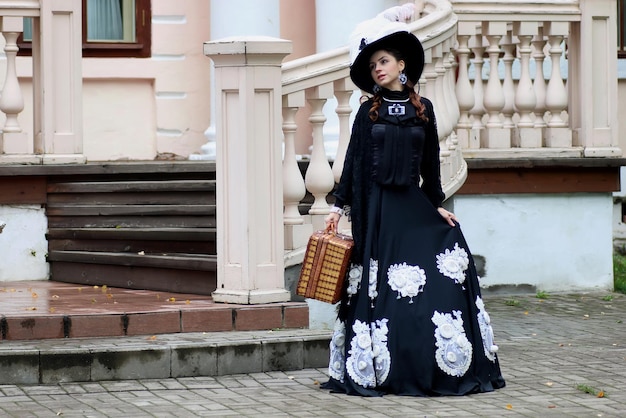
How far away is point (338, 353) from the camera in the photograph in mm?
7246

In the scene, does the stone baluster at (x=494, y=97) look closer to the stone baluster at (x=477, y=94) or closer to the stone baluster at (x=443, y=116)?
the stone baluster at (x=477, y=94)

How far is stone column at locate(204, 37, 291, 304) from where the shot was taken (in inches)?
317

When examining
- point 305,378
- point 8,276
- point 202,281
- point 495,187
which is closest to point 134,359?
point 305,378

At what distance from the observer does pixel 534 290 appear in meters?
11.0

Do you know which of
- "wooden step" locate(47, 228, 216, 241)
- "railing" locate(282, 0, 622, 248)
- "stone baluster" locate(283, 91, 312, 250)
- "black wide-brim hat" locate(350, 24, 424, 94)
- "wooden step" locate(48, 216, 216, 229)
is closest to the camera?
"black wide-brim hat" locate(350, 24, 424, 94)

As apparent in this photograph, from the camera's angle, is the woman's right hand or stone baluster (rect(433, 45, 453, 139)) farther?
stone baluster (rect(433, 45, 453, 139))

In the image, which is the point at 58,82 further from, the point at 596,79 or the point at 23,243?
the point at 596,79

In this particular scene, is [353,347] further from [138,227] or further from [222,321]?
[138,227]

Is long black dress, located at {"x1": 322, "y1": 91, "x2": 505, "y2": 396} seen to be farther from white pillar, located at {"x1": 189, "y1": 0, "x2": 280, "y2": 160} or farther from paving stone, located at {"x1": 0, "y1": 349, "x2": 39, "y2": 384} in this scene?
white pillar, located at {"x1": 189, "y1": 0, "x2": 280, "y2": 160}

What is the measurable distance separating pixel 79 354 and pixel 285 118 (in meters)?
1.91

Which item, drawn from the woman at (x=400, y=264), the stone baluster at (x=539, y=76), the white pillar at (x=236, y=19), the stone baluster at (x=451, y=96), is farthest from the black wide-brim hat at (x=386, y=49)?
the white pillar at (x=236, y=19)

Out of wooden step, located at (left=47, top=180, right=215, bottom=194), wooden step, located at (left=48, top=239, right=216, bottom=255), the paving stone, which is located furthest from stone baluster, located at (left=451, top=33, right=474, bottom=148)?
the paving stone

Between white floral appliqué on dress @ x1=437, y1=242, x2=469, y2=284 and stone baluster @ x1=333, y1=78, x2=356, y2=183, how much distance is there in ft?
5.20

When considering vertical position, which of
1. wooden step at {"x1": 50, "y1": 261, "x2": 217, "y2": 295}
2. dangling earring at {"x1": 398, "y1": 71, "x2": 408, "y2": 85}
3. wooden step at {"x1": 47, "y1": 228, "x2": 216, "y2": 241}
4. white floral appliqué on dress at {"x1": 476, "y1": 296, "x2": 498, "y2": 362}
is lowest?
white floral appliqué on dress at {"x1": 476, "y1": 296, "x2": 498, "y2": 362}
